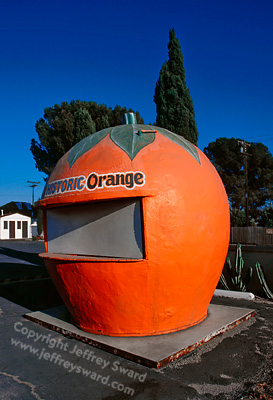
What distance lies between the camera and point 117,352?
459 cm

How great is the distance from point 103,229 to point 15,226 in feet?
126

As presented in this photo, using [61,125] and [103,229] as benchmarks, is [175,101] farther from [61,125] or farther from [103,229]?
[103,229]

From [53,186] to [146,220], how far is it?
187 centimetres

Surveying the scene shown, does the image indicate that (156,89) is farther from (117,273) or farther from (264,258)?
(117,273)

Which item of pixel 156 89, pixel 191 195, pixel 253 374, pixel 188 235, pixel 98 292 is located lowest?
pixel 253 374

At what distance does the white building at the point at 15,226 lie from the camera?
39656mm

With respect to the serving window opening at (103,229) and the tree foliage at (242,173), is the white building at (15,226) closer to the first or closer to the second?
the tree foliage at (242,173)

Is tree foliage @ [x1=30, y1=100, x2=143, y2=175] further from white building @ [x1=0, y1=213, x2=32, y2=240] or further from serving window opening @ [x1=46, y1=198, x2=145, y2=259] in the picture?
serving window opening @ [x1=46, y1=198, x2=145, y2=259]

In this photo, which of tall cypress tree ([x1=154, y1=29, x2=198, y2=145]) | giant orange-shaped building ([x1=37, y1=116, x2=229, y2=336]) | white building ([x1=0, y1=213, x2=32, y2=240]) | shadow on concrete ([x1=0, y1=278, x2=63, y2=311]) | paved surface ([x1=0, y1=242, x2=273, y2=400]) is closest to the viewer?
paved surface ([x1=0, y1=242, x2=273, y2=400])

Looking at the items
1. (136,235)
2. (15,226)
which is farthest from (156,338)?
(15,226)

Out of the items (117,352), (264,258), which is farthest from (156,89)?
(117,352)

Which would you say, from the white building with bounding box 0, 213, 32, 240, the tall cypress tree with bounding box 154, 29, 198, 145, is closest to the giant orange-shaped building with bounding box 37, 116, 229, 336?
the tall cypress tree with bounding box 154, 29, 198, 145

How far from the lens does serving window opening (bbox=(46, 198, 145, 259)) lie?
4.99 m

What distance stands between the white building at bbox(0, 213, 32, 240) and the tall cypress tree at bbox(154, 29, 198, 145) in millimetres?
26100
